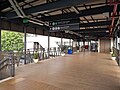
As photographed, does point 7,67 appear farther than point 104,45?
No

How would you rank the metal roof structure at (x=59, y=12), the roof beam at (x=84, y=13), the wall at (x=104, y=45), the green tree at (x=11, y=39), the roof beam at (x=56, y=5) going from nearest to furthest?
the roof beam at (x=56, y=5)
the metal roof structure at (x=59, y=12)
the roof beam at (x=84, y=13)
the green tree at (x=11, y=39)
the wall at (x=104, y=45)

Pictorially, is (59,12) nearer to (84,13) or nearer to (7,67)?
(84,13)

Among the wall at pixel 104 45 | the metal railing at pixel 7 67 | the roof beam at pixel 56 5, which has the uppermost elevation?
the roof beam at pixel 56 5

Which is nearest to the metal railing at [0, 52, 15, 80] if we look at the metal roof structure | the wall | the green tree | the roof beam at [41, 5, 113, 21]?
the metal roof structure

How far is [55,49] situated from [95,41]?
14.6 meters

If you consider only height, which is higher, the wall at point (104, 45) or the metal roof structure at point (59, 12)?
the metal roof structure at point (59, 12)

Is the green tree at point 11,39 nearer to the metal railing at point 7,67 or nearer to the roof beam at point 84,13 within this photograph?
the roof beam at point 84,13

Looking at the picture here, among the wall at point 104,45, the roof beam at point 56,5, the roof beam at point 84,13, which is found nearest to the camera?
the roof beam at point 56,5

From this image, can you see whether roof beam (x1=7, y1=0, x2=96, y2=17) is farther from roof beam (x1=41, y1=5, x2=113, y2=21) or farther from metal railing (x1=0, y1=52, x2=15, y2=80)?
metal railing (x1=0, y1=52, x2=15, y2=80)

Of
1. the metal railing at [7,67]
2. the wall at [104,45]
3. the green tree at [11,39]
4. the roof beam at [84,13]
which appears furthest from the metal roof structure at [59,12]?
the wall at [104,45]

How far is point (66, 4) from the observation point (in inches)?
211

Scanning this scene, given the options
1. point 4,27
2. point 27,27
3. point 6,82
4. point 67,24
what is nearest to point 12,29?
point 4,27

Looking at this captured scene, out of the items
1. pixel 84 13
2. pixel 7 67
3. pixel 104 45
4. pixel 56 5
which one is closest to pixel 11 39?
pixel 7 67

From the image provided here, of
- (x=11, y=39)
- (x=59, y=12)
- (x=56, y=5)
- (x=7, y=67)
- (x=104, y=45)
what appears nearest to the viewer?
(x=56, y=5)
